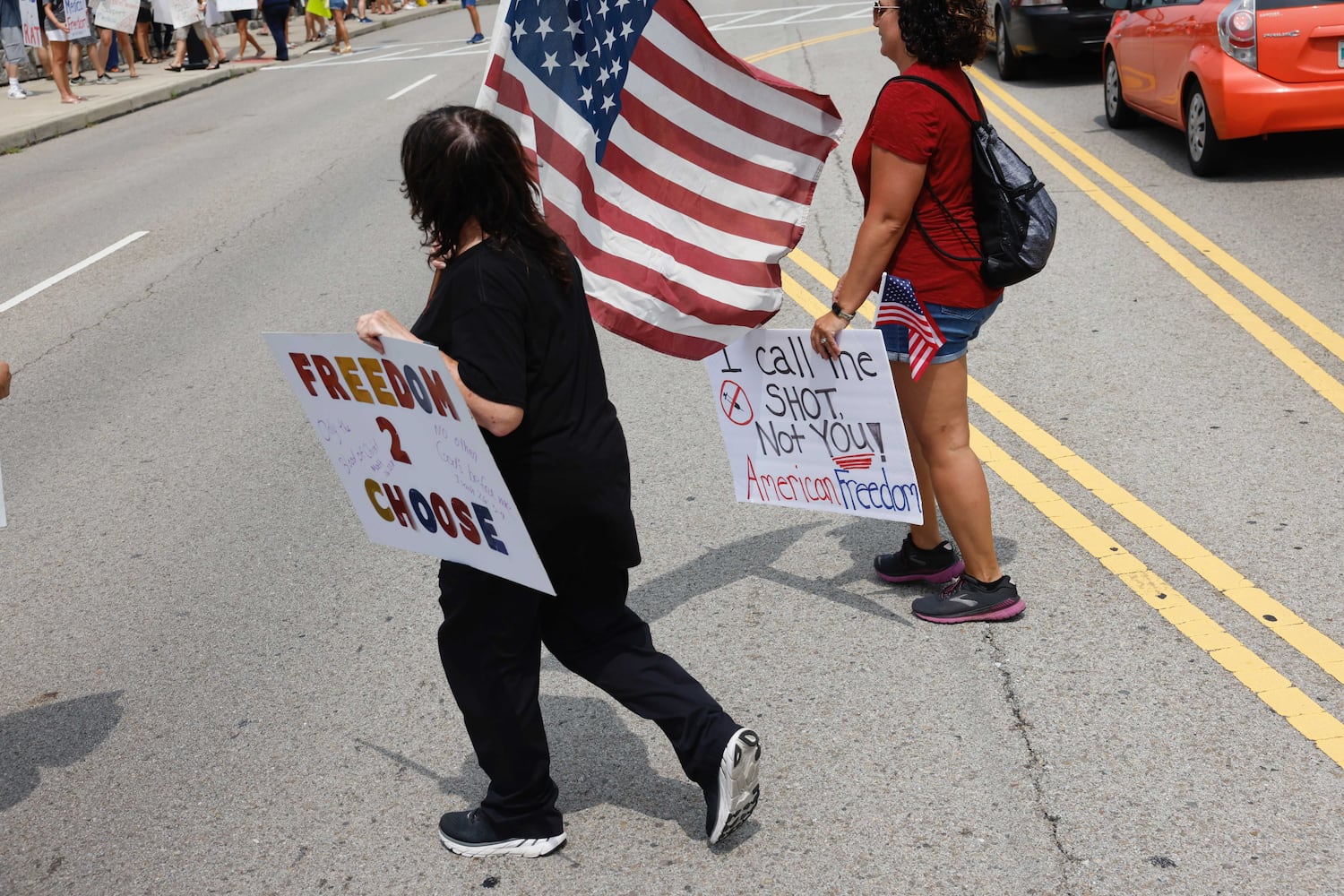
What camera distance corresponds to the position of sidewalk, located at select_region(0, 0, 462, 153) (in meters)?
16.5

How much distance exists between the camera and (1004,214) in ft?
13.1

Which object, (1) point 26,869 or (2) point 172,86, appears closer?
(1) point 26,869

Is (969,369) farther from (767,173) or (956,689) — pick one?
(956,689)

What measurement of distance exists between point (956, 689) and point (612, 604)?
116cm

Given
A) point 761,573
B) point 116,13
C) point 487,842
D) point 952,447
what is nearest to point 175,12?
point 116,13

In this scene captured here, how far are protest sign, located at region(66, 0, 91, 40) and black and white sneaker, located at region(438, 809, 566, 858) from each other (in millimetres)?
16445

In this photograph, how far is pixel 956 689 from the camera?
155 inches

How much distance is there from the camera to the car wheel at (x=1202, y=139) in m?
9.69

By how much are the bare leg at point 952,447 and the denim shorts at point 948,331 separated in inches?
1.3

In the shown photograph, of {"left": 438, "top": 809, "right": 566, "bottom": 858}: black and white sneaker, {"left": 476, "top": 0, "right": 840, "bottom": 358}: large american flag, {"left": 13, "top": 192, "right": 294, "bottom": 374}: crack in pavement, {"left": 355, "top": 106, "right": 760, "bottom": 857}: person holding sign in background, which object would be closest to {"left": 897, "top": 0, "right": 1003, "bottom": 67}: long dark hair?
{"left": 476, "top": 0, "right": 840, "bottom": 358}: large american flag

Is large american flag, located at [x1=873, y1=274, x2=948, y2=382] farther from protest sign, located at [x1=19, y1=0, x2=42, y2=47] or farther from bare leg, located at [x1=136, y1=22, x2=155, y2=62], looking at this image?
bare leg, located at [x1=136, y1=22, x2=155, y2=62]

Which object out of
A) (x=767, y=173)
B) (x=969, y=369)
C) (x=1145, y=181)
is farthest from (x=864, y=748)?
(x=1145, y=181)

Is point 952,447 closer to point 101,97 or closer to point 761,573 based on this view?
point 761,573

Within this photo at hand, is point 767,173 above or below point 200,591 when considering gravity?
above
